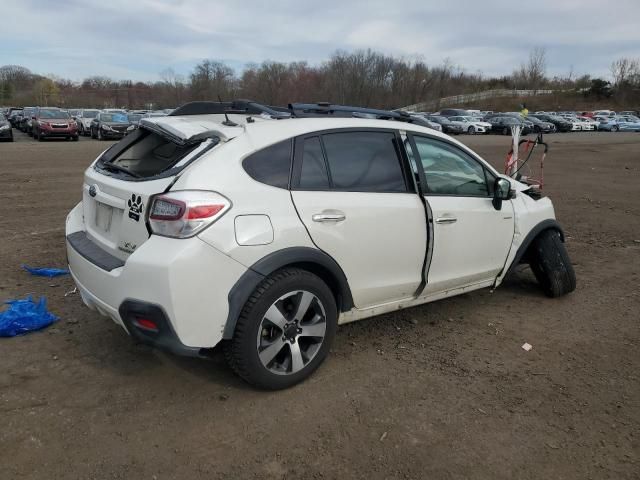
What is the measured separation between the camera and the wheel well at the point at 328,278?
322 centimetres

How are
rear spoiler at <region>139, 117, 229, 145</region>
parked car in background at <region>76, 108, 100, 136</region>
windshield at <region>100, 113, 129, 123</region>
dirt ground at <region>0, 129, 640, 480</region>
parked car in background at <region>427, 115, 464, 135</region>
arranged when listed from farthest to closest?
parked car in background at <region>427, 115, 464, 135</region> → parked car in background at <region>76, 108, 100, 136</region> → windshield at <region>100, 113, 129, 123</region> → rear spoiler at <region>139, 117, 229, 145</region> → dirt ground at <region>0, 129, 640, 480</region>

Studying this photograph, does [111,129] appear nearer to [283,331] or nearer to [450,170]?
[450,170]

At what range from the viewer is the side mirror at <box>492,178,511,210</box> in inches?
169

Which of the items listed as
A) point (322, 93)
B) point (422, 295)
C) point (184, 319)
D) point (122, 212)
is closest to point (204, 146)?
point (122, 212)

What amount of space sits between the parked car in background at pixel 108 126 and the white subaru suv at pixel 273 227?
25.2 m

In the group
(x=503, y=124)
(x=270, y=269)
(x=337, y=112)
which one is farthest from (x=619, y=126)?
(x=270, y=269)

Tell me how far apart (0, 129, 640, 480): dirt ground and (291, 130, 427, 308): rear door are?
23.6 inches

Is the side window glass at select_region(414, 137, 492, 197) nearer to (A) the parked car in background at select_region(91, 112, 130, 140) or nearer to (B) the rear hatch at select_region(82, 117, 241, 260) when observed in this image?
(B) the rear hatch at select_region(82, 117, 241, 260)

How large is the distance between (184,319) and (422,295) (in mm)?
1902

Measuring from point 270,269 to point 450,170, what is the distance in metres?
1.91

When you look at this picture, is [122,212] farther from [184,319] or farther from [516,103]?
[516,103]

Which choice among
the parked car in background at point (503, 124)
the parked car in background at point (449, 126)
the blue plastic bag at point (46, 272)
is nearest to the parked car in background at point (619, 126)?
the parked car in background at point (503, 124)

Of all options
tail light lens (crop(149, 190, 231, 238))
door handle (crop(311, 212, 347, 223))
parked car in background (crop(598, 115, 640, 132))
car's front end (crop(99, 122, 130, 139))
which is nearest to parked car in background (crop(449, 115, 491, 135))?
parked car in background (crop(598, 115, 640, 132))

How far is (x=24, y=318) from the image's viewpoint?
4004 millimetres
